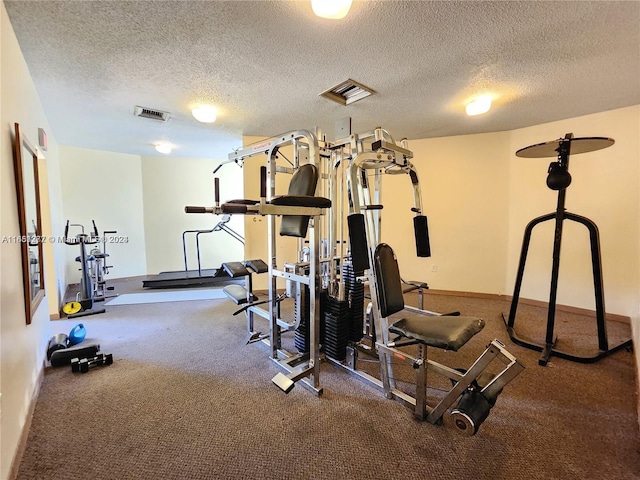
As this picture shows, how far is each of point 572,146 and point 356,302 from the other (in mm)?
2300

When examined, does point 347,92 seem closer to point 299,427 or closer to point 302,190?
point 302,190

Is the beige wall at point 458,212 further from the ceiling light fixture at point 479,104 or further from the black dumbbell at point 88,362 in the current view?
the black dumbbell at point 88,362

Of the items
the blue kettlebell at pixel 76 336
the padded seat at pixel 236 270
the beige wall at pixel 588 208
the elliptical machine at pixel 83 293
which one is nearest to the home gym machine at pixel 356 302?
the padded seat at pixel 236 270

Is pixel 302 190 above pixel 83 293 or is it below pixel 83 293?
above

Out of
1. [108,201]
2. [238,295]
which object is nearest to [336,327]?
[238,295]

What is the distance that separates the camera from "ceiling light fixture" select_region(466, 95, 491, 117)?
9.23ft

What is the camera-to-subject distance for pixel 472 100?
113 inches

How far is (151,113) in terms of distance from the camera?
3.22 m

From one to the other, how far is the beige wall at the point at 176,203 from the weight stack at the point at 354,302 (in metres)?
4.06

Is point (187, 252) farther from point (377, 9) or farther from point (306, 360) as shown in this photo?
point (377, 9)

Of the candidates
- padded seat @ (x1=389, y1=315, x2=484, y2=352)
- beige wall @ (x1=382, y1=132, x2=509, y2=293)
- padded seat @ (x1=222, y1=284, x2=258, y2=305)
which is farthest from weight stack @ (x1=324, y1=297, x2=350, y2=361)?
beige wall @ (x1=382, y1=132, x2=509, y2=293)

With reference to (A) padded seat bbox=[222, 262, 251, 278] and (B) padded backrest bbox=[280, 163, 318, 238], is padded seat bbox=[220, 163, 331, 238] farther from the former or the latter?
(A) padded seat bbox=[222, 262, 251, 278]

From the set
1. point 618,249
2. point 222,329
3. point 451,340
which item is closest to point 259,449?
point 451,340

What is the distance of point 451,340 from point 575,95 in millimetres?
3024
